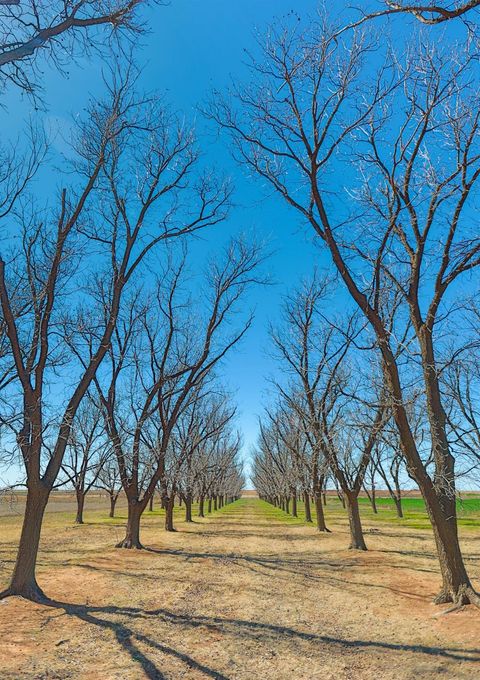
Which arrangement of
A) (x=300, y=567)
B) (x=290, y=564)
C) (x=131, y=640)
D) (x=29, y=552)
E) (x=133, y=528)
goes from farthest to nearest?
1. (x=133, y=528)
2. (x=290, y=564)
3. (x=300, y=567)
4. (x=29, y=552)
5. (x=131, y=640)

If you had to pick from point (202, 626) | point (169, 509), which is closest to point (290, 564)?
point (202, 626)

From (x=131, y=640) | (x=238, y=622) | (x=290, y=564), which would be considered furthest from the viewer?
(x=290, y=564)

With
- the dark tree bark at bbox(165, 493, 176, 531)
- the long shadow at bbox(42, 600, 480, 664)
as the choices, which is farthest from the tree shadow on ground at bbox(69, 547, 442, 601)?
the dark tree bark at bbox(165, 493, 176, 531)

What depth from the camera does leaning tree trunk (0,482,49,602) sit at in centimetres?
809

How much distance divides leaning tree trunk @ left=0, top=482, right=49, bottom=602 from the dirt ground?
0.27 m

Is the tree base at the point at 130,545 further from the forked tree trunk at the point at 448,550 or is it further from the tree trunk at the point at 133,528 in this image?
the forked tree trunk at the point at 448,550

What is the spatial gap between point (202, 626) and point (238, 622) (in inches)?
22.9

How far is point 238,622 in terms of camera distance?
7.27 m

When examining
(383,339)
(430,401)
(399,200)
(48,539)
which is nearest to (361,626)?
(430,401)

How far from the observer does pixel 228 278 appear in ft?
53.9

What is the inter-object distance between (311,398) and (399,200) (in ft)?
34.6

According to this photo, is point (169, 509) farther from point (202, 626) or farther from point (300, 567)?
point (202, 626)

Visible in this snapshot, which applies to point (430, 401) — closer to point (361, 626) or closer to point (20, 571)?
point (361, 626)

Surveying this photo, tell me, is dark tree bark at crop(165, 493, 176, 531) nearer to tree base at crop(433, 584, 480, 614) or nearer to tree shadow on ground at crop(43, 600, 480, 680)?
tree shadow on ground at crop(43, 600, 480, 680)
